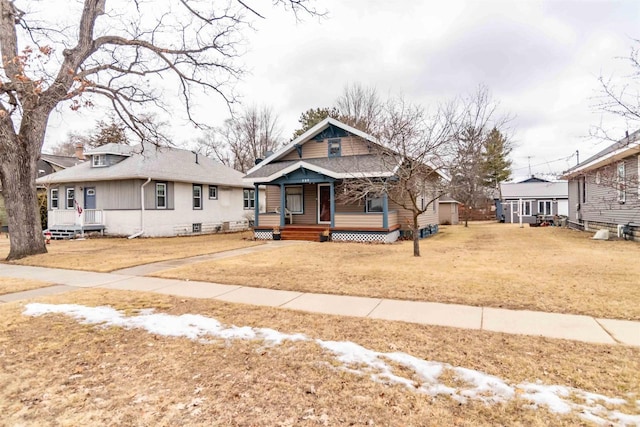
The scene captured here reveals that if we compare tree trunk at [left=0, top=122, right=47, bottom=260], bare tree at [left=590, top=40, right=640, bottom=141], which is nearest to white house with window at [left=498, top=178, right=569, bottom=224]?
bare tree at [left=590, top=40, right=640, bottom=141]

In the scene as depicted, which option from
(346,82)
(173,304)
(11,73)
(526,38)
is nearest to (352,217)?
(526,38)

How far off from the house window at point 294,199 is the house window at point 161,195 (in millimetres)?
6857

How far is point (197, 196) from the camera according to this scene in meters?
21.9

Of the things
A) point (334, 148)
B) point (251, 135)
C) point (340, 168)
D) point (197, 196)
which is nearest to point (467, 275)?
point (340, 168)

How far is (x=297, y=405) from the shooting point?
2709 millimetres

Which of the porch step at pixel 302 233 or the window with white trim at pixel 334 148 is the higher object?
the window with white trim at pixel 334 148

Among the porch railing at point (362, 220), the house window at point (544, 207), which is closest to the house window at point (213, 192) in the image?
the porch railing at point (362, 220)

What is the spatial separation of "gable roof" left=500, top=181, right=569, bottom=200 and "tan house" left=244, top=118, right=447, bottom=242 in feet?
65.1

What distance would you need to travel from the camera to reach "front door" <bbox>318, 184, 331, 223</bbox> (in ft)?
60.7

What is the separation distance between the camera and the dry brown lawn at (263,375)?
2572 mm

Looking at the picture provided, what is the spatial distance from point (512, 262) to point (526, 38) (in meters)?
9.96

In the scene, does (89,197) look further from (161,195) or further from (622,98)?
(622,98)

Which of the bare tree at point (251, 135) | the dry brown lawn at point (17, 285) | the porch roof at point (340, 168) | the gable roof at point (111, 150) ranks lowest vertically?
the dry brown lawn at point (17, 285)

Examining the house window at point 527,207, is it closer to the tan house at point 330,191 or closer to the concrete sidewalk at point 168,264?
the tan house at point 330,191
